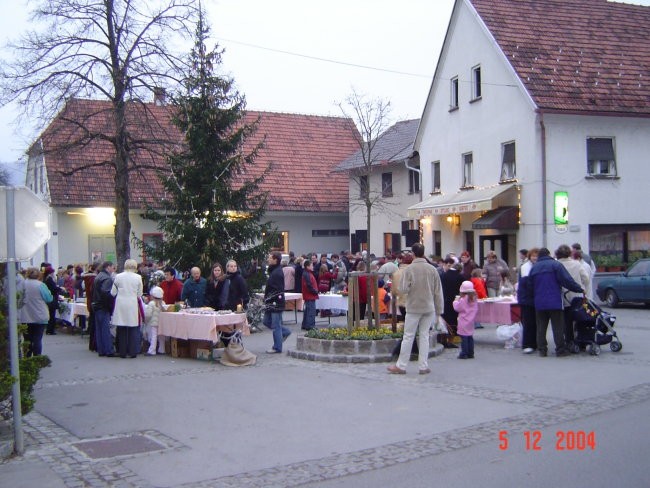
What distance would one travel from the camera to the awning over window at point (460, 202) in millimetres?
26141

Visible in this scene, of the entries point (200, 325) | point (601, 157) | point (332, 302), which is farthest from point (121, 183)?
point (601, 157)

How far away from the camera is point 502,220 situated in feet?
84.6

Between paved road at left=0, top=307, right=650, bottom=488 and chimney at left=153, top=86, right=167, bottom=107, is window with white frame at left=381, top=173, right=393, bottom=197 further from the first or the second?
paved road at left=0, top=307, right=650, bottom=488

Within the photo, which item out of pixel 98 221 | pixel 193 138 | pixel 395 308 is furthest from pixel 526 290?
pixel 98 221

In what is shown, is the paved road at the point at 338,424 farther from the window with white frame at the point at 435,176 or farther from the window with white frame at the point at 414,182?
the window with white frame at the point at 414,182

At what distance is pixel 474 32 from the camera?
2906cm

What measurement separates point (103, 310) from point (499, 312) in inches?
305

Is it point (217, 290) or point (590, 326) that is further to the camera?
point (217, 290)

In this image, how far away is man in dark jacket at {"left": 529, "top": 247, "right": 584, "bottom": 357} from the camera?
1301 centimetres

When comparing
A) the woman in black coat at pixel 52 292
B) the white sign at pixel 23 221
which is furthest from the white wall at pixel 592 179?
the white sign at pixel 23 221

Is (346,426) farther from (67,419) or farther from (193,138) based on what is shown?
(193,138)

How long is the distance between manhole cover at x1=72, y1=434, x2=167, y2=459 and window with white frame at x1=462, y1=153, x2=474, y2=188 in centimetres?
2289

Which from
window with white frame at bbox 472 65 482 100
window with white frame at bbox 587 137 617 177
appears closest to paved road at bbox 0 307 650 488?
window with white frame at bbox 587 137 617 177

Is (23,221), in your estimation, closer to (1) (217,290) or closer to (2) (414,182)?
(1) (217,290)
